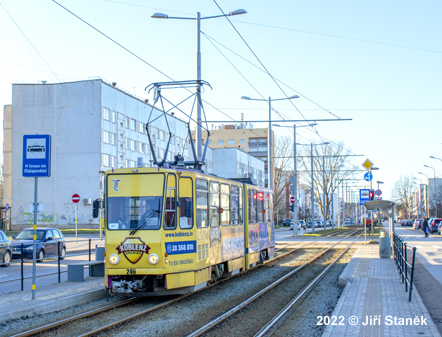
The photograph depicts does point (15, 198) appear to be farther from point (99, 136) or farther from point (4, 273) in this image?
point (4, 273)

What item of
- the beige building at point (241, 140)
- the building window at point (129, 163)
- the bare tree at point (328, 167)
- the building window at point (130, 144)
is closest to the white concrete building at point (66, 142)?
the building window at point (129, 163)

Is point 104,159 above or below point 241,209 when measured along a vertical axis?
above

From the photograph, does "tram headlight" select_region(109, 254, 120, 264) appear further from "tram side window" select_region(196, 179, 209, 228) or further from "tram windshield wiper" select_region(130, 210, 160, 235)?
"tram side window" select_region(196, 179, 209, 228)

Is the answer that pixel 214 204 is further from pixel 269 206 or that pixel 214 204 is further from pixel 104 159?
pixel 104 159

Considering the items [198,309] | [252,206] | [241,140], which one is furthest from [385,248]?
[241,140]

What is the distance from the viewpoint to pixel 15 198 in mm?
56094

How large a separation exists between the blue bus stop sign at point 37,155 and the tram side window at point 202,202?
3263mm

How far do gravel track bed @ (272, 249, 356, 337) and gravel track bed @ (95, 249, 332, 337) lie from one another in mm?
1391

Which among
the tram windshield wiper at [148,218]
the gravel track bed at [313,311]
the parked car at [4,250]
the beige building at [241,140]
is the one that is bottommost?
the gravel track bed at [313,311]

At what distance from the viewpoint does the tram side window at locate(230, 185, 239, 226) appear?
15.1 meters

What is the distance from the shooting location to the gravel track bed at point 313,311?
8.82 m

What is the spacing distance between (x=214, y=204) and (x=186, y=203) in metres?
1.71

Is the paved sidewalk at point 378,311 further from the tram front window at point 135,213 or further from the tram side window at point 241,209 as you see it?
the tram front window at point 135,213

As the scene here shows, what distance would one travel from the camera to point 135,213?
11484mm
